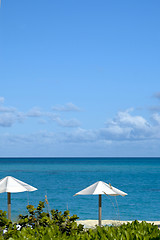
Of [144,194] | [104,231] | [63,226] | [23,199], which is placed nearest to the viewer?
[104,231]

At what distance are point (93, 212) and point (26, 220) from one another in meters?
15.8

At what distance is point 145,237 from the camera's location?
16.2 ft

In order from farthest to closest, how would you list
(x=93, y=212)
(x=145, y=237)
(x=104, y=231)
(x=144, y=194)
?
(x=144, y=194)
(x=93, y=212)
(x=104, y=231)
(x=145, y=237)

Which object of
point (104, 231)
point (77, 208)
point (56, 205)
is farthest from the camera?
point (56, 205)

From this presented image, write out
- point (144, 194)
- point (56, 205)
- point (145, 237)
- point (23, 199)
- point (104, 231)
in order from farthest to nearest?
point (144, 194) < point (23, 199) < point (56, 205) < point (104, 231) < point (145, 237)

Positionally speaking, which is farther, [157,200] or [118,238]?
[157,200]

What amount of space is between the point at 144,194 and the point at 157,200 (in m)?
3.44

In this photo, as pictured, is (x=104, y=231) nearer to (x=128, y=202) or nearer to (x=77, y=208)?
(x=77, y=208)

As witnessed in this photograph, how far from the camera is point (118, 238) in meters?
5.05

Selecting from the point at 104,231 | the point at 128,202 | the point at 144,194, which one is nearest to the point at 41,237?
the point at 104,231

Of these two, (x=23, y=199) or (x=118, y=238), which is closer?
(x=118, y=238)

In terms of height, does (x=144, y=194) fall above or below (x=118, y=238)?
below

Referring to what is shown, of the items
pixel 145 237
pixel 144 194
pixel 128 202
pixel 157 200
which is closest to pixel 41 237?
pixel 145 237

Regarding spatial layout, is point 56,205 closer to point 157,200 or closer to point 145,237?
point 157,200
